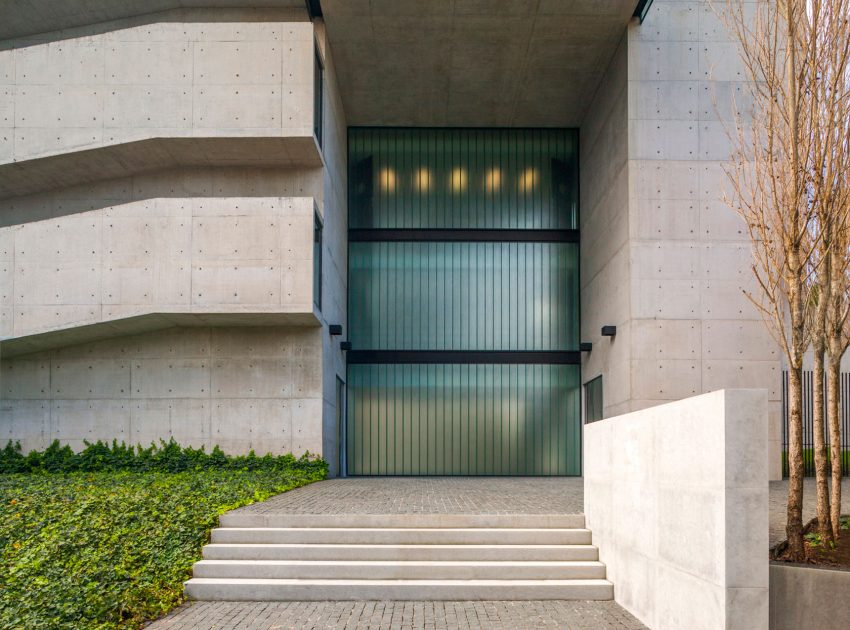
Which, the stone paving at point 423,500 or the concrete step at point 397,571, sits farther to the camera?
the stone paving at point 423,500

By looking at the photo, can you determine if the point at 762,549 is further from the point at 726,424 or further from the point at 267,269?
the point at 267,269

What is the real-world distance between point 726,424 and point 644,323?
11139mm

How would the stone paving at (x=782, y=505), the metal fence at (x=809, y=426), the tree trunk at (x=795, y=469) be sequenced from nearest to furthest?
the tree trunk at (x=795, y=469)
the stone paving at (x=782, y=505)
the metal fence at (x=809, y=426)

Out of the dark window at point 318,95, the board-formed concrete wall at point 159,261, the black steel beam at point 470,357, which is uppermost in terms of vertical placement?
the dark window at point 318,95

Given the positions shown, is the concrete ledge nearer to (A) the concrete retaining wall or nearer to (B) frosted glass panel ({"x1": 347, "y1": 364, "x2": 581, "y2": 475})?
(A) the concrete retaining wall

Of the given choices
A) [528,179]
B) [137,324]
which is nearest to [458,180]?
[528,179]

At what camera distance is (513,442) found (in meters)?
21.5

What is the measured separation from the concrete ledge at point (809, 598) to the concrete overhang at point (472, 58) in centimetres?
1308

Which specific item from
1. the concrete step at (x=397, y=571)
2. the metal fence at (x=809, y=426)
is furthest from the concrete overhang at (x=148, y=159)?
the metal fence at (x=809, y=426)

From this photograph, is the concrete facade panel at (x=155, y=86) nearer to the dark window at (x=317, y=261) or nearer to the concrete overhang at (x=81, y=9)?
the concrete overhang at (x=81, y=9)

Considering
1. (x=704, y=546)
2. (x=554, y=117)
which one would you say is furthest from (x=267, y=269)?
(x=704, y=546)

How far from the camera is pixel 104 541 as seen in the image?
835 cm

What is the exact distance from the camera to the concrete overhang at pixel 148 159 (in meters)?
16.4

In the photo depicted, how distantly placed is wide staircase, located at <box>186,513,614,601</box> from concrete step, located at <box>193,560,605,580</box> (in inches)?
0.4
